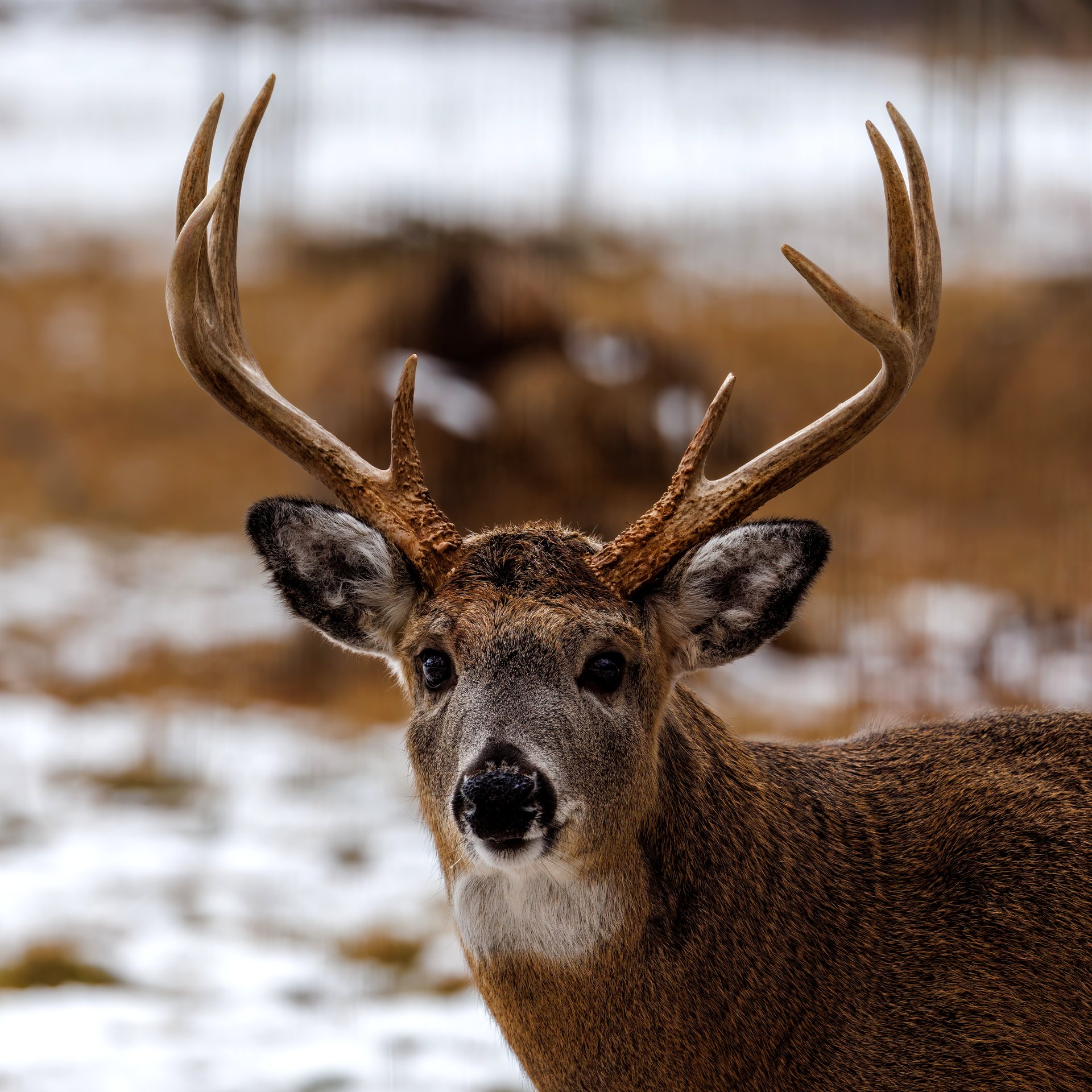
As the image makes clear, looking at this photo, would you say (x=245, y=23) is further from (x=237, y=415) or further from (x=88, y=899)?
(x=237, y=415)

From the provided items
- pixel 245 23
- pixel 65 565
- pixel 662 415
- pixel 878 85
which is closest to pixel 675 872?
pixel 662 415

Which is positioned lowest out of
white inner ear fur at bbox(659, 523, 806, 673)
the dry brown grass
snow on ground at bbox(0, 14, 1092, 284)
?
the dry brown grass

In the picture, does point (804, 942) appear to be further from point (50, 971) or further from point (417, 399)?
point (417, 399)

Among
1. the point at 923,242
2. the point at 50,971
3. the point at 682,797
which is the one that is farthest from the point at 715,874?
the point at 50,971

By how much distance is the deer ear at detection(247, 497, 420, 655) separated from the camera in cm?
402

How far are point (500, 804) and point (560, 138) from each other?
66.1 feet

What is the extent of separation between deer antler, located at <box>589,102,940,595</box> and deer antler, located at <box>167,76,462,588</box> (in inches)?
19.5

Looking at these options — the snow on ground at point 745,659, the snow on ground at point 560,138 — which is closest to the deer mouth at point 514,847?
the snow on ground at point 745,659

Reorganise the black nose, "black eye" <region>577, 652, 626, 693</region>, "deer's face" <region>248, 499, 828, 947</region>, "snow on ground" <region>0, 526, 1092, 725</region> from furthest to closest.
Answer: "snow on ground" <region>0, 526, 1092, 725</region> → "black eye" <region>577, 652, 626, 693</region> → "deer's face" <region>248, 499, 828, 947</region> → the black nose

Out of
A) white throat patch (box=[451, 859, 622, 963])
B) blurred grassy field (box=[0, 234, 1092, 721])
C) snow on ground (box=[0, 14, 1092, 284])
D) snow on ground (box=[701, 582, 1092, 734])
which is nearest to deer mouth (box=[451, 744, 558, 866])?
white throat patch (box=[451, 859, 622, 963])

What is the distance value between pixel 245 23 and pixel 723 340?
30.4 ft

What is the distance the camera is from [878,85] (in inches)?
920

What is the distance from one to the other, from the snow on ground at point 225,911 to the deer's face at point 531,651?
1.93 metres

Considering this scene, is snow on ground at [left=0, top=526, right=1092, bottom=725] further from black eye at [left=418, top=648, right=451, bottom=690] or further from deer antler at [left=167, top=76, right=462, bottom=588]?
black eye at [left=418, top=648, right=451, bottom=690]
